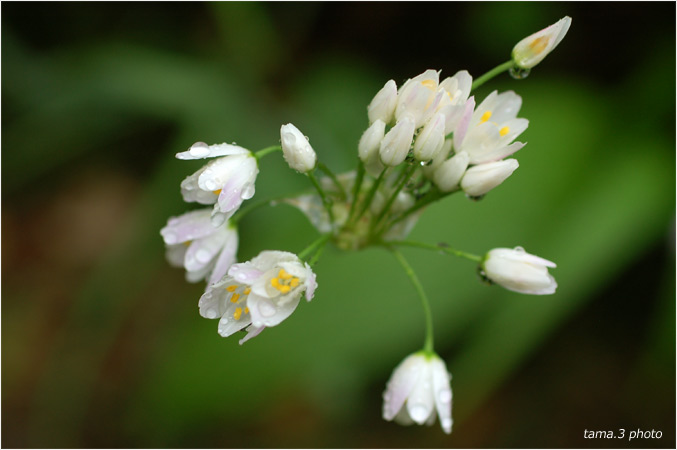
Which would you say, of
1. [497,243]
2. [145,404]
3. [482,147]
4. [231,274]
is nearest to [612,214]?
[497,243]

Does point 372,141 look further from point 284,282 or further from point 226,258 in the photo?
point 226,258

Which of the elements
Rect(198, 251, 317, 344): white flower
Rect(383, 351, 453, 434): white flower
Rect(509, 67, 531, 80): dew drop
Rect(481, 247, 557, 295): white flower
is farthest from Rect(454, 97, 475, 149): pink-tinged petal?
Rect(383, 351, 453, 434): white flower

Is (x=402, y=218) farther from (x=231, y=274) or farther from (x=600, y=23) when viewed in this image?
(x=600, y=23)

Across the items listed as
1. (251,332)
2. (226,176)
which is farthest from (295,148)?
(251,332)

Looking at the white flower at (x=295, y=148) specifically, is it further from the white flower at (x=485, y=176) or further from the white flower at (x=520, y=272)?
the white flower at (x=520, y=272)

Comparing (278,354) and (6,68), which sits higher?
(6,68)

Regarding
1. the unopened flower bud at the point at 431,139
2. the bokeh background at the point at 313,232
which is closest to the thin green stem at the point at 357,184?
the unopened flower bud at the point at 431,139
